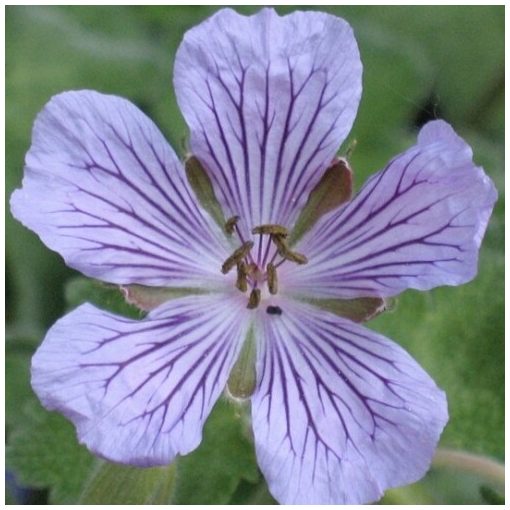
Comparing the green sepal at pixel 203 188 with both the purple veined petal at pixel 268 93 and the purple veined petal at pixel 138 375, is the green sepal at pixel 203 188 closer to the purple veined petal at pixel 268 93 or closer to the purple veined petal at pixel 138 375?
the purple veined petal at pixel 268 93

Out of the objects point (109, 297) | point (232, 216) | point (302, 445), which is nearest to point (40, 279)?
point (109, 297)

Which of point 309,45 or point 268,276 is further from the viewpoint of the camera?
point 268,276

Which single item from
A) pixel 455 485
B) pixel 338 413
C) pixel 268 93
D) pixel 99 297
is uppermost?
pixel 268 93

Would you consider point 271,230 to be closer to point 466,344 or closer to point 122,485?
point 122,485

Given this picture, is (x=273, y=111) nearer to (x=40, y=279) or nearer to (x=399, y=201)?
(x=399, y=201)

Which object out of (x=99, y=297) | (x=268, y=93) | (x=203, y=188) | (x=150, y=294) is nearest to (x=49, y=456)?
(x=99, y=297)

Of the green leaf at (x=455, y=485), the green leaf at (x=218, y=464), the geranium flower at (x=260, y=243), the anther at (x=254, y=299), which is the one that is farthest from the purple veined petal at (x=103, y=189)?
the green leaf at (x=455, y=485)

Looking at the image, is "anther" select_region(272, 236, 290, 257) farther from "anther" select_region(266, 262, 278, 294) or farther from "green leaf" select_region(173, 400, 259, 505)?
"green leaf" select_region(173, 400, 259, 505)
